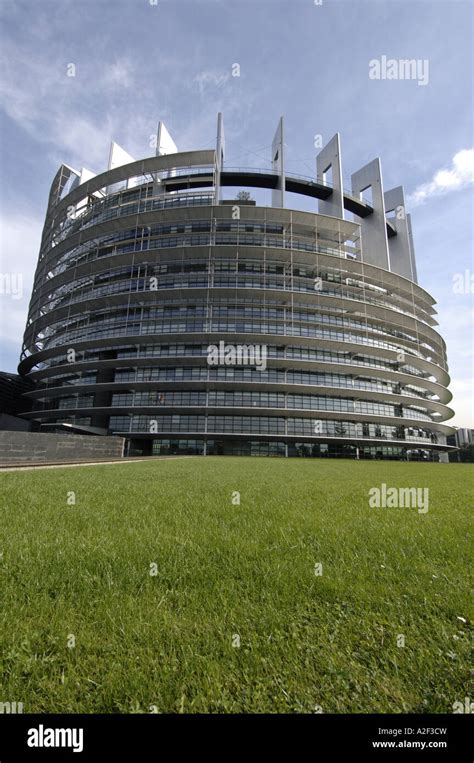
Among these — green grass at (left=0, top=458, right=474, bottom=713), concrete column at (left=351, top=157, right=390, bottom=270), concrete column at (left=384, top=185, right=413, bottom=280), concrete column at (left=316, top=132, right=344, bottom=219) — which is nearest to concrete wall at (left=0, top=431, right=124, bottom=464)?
green grass at (left=0, top=458, right=474, bottom=713)

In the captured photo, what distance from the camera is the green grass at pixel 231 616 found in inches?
60.7

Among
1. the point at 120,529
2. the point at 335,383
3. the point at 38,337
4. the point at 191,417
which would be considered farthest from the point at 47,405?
the point at 120,529

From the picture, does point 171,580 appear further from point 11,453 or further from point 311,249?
point 311,249

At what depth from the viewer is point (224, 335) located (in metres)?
41.4

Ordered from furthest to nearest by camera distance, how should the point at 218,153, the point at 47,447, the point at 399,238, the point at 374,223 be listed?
the point at 399,238 < the point at 374,223 < the point at 218,153 < the point at 47,447

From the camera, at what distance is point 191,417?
4353 cm

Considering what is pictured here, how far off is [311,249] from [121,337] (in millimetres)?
31144

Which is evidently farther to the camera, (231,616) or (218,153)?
(218,153)

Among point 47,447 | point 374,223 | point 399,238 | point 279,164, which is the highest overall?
point 279,164

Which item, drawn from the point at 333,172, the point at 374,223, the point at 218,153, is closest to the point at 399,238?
the point at 374,223

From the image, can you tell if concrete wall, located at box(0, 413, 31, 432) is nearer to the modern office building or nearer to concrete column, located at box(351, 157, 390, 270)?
the modern office building

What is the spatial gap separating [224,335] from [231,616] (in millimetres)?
40057

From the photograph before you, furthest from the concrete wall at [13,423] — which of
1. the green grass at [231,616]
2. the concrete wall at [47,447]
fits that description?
the green grass at [231,616]

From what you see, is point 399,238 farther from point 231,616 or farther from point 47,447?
point 231,616
